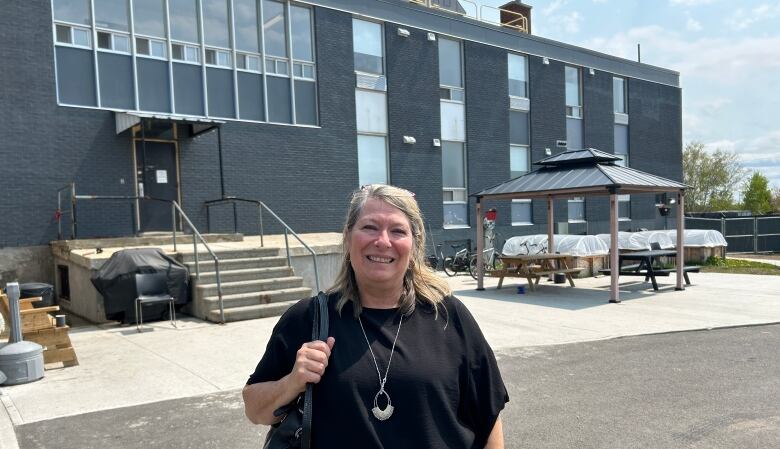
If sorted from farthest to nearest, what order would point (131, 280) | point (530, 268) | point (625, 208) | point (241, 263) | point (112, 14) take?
point (625, 208) → point (530, 268) → point (112, 14) → point (241, 263) → point (131, 280)

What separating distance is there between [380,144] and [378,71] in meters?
2.29

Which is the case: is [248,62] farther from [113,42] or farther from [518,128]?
[518,128]

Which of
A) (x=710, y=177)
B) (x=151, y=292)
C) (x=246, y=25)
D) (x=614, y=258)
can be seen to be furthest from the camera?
(x=710, y=177)

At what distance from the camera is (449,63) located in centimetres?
2009

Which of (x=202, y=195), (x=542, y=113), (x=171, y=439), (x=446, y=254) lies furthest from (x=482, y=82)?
(x=171, y=439)

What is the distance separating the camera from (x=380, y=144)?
18.2m

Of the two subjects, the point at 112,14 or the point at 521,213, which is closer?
the point at 112,14

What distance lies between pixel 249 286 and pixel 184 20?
7787 mm

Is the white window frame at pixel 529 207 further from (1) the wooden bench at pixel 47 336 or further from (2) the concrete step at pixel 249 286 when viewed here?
(1) the wooden bench at pixel 47 336

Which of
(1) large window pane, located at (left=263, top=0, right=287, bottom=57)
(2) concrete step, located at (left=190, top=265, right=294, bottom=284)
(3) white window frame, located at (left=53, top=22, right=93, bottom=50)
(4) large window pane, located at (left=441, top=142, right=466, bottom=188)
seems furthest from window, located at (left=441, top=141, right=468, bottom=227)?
(3) white window frame, located at (left=53, top=22, right=93, bottom=50)

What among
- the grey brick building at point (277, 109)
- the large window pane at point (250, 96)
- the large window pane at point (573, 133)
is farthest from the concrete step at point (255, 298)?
the large window pane at point (573, 133)

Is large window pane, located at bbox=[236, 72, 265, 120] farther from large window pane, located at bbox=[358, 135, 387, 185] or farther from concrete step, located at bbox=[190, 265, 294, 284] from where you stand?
concrete step, located at bbox=[190, 265, 294, 284]

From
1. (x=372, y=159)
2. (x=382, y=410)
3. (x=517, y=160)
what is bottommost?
(x=382, y=410)

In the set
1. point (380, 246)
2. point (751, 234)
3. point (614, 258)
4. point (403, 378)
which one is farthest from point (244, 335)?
point (751, 234)
